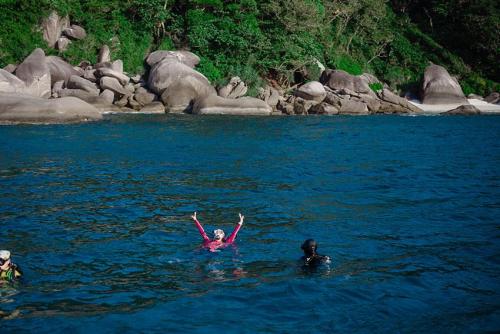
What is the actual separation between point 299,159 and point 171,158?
14.7ft

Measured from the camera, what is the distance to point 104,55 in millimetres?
38250

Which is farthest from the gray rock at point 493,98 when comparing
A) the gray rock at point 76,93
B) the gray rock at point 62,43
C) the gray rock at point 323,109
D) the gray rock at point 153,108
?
the gray rock at point 62,43

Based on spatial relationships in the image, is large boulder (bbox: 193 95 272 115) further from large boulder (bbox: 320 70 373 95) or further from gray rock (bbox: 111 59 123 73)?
large boulder (bbox: 320 70 373 95)

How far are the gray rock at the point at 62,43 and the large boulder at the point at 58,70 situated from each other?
2980mm

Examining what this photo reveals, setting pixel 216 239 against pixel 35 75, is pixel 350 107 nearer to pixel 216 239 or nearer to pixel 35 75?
pixel 35 75

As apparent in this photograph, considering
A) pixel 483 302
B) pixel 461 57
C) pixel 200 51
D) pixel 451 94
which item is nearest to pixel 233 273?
pixel 483 302

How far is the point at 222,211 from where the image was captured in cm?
1252

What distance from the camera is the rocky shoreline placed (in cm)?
2794

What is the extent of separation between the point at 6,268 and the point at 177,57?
1210 inches

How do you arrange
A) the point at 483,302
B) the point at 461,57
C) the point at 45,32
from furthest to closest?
the point at 461,57 < the point at 45,32 < the point at 483,302

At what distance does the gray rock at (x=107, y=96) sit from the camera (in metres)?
33.0

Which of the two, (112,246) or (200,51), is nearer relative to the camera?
(112,246)

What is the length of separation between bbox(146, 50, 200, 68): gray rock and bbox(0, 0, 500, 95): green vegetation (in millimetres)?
677

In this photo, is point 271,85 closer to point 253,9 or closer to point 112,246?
point 253,9
